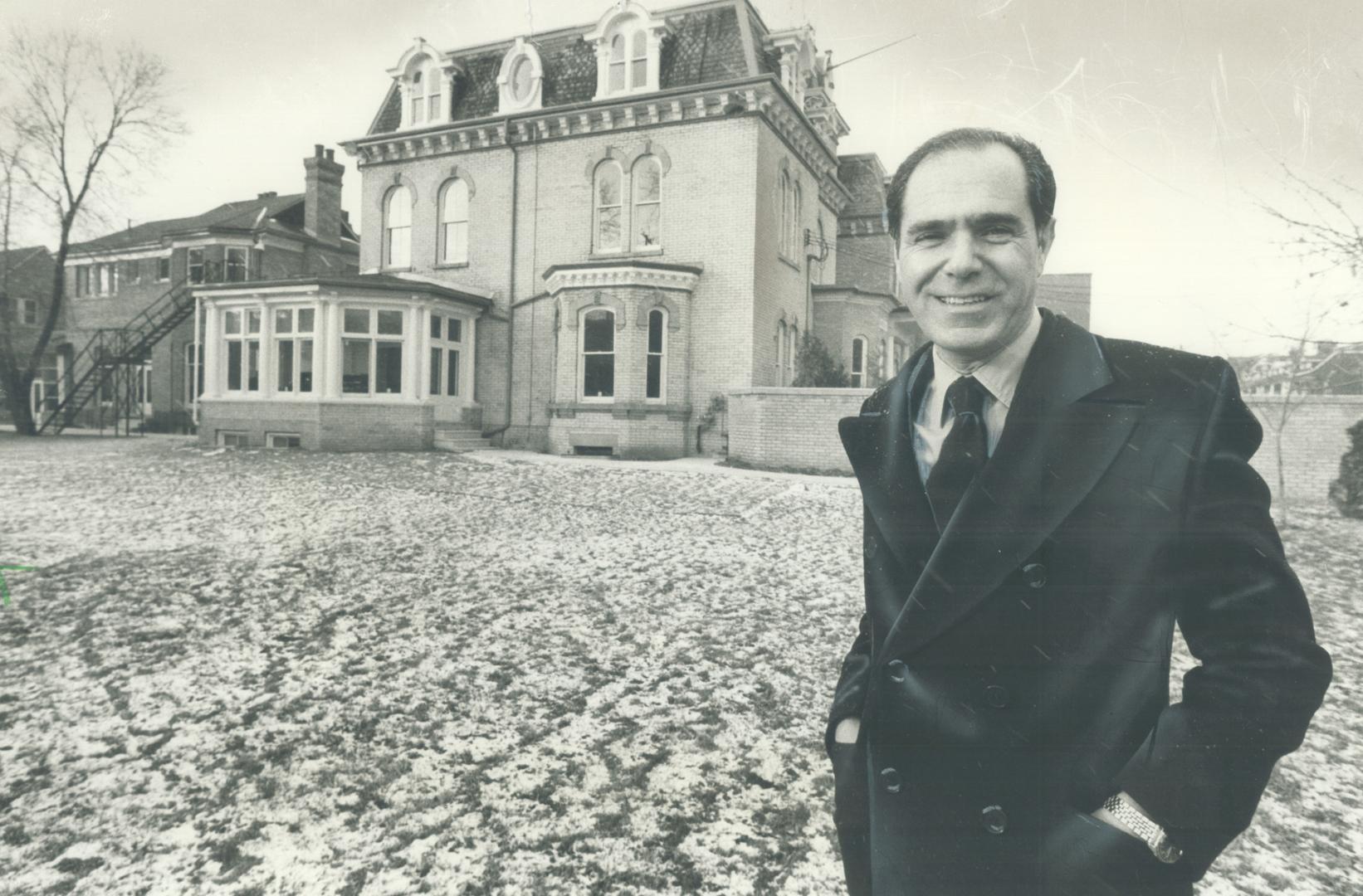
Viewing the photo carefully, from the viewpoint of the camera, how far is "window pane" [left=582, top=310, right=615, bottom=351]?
1703 centimetres

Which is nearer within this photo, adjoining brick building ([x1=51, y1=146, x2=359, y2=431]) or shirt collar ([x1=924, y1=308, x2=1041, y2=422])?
shirt collar ([x1=924, y1=308, x2=1041, y2=422])

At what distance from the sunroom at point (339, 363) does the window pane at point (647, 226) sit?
399 centimetres

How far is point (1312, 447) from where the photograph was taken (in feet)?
→ 32.0

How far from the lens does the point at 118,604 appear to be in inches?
218

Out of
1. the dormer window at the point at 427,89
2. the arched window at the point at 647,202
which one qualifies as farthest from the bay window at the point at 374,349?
the arched window at the point at 647,202

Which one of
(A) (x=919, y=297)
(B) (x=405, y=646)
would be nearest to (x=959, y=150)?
(A) (x=919, y=297)

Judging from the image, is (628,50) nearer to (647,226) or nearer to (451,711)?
(647,226)

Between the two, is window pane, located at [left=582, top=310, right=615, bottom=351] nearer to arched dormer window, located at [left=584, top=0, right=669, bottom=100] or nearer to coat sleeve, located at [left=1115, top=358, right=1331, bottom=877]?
arched dormer window, located at [left=584, top=0, right=669, bottom=100]

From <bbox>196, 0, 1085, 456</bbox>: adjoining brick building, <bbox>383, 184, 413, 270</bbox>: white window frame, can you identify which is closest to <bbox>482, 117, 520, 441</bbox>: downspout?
<bbox>196, 0, 1085, 456</bbox>: adjoining brick building

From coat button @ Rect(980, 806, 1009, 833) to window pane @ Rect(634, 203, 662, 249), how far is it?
1663 cm

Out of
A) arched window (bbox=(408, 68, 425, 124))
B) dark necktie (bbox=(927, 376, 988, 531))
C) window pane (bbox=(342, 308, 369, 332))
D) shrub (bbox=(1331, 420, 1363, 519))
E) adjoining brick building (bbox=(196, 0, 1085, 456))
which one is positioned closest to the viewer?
dark necktie (bbox=(927, 376, 988, 531))

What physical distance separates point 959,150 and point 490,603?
5.18 m

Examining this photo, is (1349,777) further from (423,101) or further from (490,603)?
(423,101)

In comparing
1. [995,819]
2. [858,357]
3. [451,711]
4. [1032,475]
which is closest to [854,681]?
[995,819]
